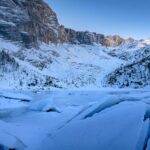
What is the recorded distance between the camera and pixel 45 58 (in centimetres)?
9694

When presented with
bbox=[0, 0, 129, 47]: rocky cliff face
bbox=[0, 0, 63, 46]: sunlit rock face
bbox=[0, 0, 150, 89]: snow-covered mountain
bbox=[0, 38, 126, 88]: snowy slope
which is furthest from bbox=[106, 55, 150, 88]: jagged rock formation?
bbox=[0, 0, 63, 46]: sunlit rock face

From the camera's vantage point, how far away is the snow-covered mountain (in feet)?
188

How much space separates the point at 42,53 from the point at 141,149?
98216 millimetres

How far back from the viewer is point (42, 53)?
10269 centimetres

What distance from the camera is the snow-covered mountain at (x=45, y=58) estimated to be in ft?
188

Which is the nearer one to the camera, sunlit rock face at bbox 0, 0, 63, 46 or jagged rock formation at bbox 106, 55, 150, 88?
jagged rock formation at bbox 106, 55, 150, 88

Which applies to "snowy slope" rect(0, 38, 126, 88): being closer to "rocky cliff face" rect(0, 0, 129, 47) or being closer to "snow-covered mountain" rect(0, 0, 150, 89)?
"snow-covered mountain" rect(0, 0, 150, 89)

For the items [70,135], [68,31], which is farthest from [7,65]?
[68,31]

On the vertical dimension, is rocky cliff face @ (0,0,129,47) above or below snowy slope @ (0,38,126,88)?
above

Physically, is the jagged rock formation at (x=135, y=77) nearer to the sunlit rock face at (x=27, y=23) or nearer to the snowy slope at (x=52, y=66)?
the snowy slope at (x=52, y=66)

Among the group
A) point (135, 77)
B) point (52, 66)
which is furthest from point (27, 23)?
point (135, 77)

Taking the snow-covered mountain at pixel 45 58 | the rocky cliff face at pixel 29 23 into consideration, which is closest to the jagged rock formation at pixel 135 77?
the snow-covered mountain at pixel 45 58

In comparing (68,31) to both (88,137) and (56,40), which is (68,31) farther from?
(88,137)

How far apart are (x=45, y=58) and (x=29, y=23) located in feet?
94.7
